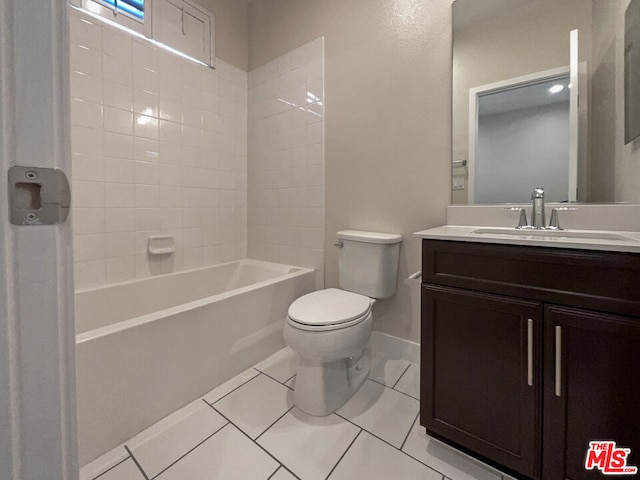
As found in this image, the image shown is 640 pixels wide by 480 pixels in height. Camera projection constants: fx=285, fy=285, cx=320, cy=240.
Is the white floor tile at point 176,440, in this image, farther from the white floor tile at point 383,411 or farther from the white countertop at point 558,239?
the white countertop at point 558,239

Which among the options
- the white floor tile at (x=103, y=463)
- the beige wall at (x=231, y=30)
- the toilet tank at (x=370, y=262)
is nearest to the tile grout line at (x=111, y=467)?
the white floor tile at (x=103, y=463)

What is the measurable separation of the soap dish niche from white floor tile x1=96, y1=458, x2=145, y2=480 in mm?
1205

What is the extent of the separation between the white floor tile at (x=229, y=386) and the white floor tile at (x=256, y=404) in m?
0.03

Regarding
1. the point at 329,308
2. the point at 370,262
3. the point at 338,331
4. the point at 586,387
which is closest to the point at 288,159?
the point at 370,262

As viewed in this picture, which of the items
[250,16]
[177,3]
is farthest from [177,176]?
[250,16]

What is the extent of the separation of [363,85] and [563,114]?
1.06 m

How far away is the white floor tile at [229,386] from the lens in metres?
1.40

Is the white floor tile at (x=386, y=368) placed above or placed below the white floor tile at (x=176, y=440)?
above

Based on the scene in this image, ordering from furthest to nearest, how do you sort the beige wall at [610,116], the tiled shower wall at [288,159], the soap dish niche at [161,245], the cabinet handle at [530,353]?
the tiled shower wall at [288,159] → the soap dish niche at [161,245] → the beige wall at [610,116] → the cabinet handle at [530,353]

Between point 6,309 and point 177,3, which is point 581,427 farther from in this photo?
point 177,3

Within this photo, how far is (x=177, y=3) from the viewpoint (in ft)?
6.35

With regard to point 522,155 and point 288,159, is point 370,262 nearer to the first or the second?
point 522,155

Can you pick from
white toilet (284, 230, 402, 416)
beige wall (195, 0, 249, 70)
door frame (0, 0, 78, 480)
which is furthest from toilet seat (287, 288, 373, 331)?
beige wall (195, 0, 249, 70)

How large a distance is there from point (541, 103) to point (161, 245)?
7.58 ft
